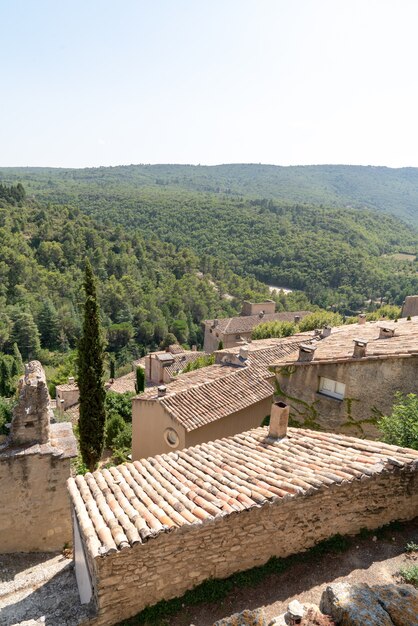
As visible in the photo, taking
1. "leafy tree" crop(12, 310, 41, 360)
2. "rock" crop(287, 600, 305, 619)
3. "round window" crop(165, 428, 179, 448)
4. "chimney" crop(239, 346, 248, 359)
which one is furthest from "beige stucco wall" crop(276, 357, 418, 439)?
"leafy tree" crop(12, 310, 41, 360)

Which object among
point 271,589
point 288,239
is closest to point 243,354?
point 271,589

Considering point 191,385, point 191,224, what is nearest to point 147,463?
point 191,385

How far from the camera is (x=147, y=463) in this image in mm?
8062

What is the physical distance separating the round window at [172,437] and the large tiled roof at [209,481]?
4.65 meters

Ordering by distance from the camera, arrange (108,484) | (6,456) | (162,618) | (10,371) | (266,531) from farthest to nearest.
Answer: (10,371) < (6,456) < (108,484) < (266,531) < (162,618)

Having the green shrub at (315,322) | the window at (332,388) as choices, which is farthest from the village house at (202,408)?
the green shrub at (315,322)

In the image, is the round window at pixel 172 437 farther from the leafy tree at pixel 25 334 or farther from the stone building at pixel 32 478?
the leafy tree at pixel 25 334

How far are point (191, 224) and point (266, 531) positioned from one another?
126 metres

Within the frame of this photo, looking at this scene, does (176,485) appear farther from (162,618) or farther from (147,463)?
(162,618)

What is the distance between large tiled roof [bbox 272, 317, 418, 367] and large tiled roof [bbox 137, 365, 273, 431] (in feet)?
3.84

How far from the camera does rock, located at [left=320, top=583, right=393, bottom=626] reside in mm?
3691

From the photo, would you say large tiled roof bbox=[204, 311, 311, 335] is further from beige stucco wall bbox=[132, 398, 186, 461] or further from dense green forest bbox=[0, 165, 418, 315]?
dense green forest bbox=[0, 165, 418, 315]

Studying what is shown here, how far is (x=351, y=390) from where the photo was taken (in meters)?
13.0

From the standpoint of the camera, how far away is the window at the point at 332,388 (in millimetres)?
13328
